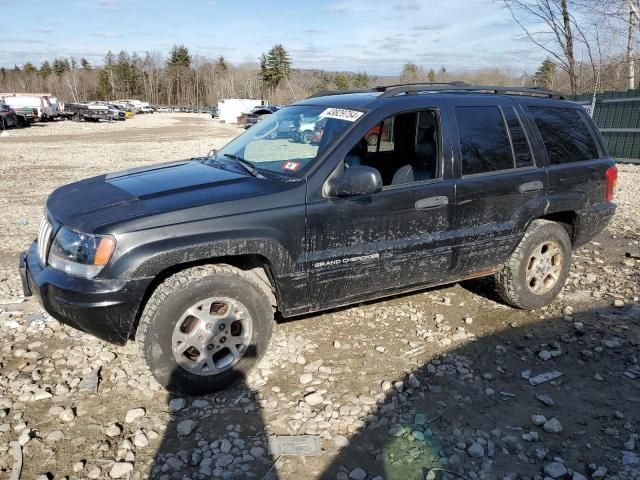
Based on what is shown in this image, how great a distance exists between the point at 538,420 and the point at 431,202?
1657 millimetres

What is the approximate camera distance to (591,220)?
187 inches

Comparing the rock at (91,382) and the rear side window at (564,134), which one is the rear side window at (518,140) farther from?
the rock at (91,382)

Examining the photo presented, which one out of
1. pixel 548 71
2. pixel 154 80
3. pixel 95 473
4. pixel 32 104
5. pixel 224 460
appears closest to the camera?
pixel 95 473

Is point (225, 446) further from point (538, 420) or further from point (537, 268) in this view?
point (537, 268)

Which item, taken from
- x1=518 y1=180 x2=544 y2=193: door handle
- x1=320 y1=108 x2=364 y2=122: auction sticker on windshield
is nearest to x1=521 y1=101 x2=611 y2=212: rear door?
x1=518 y1=180 x2=544 y2=193: door handle

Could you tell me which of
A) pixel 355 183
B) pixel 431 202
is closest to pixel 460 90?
pixel 431 202

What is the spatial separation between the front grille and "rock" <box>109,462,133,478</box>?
4.52 ft

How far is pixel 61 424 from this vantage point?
2992 mm

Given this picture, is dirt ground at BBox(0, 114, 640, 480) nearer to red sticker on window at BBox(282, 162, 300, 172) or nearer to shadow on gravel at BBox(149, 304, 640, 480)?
shadow on gravel at BBox(149, 304, 640, 480)

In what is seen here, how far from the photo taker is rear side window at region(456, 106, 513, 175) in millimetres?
3967

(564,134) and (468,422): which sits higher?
(564,134)

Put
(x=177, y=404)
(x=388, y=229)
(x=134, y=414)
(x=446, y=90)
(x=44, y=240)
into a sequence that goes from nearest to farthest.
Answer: (x=134, y=414) < (x=177, y=404) < (x=44, y=240) < (x=388, y=229) < (x=446, y=90)

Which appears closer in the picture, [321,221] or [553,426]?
[553,426]

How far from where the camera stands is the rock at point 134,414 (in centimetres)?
305
